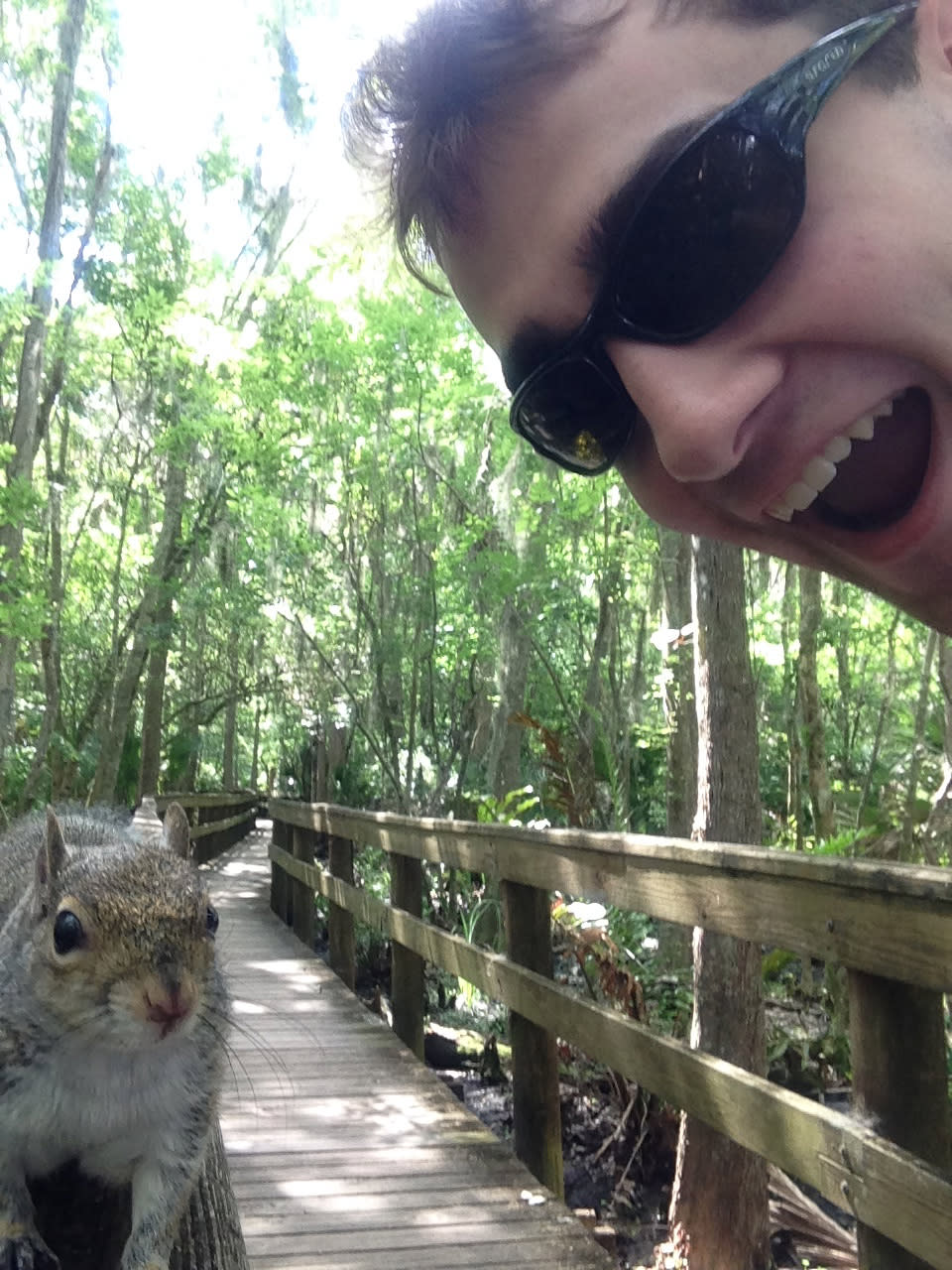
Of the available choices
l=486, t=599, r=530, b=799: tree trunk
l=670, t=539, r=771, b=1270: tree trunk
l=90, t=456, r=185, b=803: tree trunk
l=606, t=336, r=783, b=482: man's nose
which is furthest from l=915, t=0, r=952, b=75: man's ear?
l=90, t=456, r=185, b=803: tree trunk

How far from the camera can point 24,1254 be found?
3.73ft

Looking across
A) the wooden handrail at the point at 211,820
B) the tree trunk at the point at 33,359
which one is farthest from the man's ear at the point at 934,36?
the tree trunk at the point at 33,359

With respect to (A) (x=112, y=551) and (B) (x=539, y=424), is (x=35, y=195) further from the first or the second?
(B) (x=539, y=424)

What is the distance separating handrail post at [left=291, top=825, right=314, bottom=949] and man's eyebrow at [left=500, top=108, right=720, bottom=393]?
6.97m

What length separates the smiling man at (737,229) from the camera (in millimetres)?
899

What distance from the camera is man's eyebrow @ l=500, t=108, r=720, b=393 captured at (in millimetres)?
999

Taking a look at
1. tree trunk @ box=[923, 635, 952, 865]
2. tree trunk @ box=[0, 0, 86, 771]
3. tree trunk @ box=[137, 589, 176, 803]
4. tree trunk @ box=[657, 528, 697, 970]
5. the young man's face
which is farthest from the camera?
A: tree trunk @ box=[137, 589, 176, 803]

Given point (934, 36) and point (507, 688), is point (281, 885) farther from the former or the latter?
point (934, 36)

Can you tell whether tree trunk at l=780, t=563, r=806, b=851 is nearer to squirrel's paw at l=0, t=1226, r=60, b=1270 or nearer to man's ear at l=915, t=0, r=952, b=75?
squirrel's paw at l=0, t=1226, r=60, b=1270

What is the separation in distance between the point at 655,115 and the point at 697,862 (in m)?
1.63

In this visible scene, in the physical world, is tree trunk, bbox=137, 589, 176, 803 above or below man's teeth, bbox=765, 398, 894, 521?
above

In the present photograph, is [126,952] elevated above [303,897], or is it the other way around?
[126,952]

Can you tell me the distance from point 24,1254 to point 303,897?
7.23m

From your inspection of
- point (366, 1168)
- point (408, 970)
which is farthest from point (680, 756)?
point (366, 1168)
